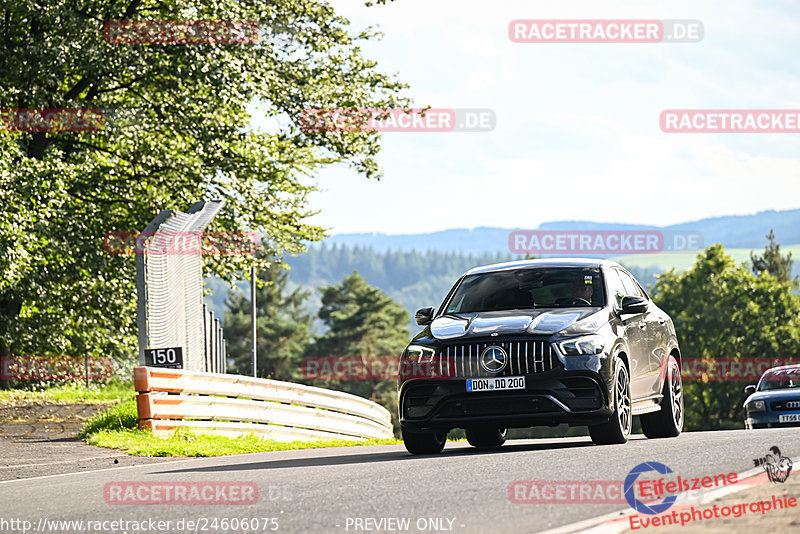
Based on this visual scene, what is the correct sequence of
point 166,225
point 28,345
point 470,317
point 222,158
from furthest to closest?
A: point 28,345
point 222,158
point 166,225
point 470,317

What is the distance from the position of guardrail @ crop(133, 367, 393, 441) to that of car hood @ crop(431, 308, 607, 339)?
18.2 ft

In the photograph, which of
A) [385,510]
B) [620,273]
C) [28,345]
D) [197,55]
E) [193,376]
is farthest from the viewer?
[28,345]

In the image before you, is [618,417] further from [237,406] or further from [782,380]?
[782,380]

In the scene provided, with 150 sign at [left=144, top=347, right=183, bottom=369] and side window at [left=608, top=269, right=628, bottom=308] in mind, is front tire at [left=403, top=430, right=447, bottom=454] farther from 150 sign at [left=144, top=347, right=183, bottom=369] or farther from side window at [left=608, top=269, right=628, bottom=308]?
150 sign at [left=144, top=347, right=183, bottom=369]

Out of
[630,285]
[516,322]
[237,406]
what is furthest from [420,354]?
[237,406]

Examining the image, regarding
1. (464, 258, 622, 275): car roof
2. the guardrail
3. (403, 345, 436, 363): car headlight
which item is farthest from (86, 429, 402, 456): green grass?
(464, 258, 622, 275): car roof

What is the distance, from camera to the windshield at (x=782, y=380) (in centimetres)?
2011

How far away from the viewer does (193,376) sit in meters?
15.8

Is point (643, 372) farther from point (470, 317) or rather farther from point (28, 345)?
point (28, 345)

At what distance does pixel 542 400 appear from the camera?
10.3 meters

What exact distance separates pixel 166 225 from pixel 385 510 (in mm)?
11199

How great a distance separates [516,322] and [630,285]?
2761mm

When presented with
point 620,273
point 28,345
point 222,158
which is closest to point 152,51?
point 222,158

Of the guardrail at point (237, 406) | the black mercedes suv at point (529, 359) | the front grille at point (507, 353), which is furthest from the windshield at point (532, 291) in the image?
the guardrail at point (237, 406)
